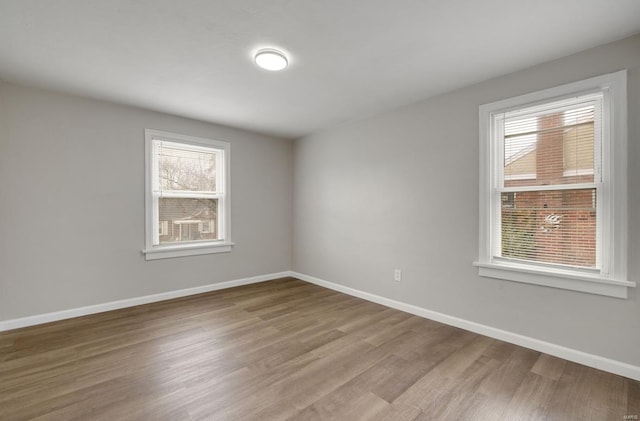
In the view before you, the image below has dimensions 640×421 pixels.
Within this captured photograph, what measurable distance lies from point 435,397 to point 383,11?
252 cm

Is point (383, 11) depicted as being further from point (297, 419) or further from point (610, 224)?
point (297, 419)

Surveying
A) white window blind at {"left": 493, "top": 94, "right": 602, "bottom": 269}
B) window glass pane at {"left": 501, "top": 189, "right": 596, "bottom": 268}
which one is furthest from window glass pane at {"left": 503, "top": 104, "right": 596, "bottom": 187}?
window glass pane at {"left": 501, "top": 189, "right": 596, "bottom": 268}

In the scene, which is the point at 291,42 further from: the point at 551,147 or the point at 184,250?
the point at 184,250

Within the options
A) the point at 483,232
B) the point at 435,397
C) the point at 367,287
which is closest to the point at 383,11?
the point at 483,232

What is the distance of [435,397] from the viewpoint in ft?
6.06

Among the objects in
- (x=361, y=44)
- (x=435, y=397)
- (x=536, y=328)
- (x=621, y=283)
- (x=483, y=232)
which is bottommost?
(x=435, y=397)

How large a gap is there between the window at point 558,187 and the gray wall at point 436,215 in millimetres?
77

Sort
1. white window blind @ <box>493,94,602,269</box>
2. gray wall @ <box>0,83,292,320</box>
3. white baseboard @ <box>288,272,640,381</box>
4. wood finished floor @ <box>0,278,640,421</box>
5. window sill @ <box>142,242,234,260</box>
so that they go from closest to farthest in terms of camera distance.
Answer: wood finished floor @ <box>0,278,640,421</box> < white baseboard @ <box>288,272,640,381</box> < white window blind @ <box>493,94,602,269</box> < gray wall @ <box>0,83,292,320</box> < window sill @ <box>142,242,234,260</box>

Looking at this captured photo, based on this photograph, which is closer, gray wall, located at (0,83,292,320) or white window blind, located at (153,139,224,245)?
gray wall, located at (0,83,292,320)

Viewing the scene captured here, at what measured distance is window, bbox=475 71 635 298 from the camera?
2105 millimetres

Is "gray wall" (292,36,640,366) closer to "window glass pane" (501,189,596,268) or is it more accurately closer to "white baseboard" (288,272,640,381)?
"white baseboard" (288,272,640,381)

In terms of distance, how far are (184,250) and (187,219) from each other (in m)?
0.45

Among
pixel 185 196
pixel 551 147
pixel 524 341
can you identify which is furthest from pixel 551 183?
pixel 185 196

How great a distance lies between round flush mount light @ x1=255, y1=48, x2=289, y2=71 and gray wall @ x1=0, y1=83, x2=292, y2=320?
2038 mm
